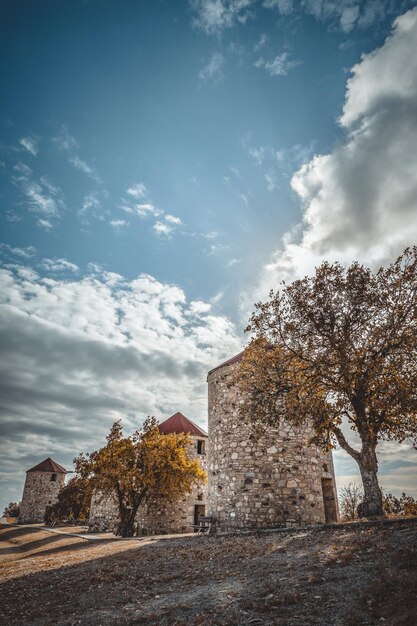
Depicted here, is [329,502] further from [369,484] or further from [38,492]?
[38,492]

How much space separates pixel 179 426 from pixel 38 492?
115ft

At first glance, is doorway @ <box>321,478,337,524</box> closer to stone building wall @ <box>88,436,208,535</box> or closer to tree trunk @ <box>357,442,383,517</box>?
tree trunk @ <box>357,442,383,517</box>

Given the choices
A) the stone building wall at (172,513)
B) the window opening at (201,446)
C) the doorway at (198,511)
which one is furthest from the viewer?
the window opening at (201,446)

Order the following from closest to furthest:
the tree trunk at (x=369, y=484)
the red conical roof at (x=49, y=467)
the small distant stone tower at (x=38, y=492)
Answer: the tree trunk at (x=369, y=484) → the small distant stone tower at (x=38, y=492) → the red conical roof at (x=49, y=467)

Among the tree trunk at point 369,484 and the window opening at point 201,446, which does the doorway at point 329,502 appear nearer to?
the tree trunk at point 369,484

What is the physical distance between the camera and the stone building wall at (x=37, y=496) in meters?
49.3

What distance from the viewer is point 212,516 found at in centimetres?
1534

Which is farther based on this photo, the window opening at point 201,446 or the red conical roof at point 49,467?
the red conical roof at point 49,467

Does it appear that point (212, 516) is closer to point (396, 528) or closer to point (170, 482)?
point (170, 482)

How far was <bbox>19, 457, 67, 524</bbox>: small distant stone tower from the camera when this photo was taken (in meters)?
49.3

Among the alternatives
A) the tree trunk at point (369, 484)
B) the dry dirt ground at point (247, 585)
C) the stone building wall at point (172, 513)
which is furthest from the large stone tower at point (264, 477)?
the stone building wall at point (172, 513)

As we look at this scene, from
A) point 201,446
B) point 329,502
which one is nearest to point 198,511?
point 201,446

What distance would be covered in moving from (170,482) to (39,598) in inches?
574

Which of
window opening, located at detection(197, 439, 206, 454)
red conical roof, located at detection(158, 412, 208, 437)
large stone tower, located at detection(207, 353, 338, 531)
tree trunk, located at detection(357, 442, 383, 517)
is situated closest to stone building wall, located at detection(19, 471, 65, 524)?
red conical roof, located at detection(158, 412, 208, 437)
